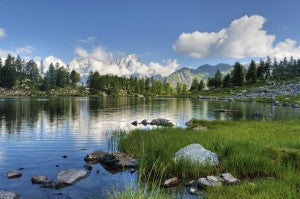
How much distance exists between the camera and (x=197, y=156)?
71.0 ft

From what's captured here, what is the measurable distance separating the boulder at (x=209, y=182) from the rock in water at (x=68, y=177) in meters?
8.34

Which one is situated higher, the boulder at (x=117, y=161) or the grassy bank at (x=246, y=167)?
the grassy bank at (x=246, y=167)

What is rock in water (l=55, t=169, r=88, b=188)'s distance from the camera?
65.4ft

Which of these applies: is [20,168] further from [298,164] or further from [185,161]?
[298,164]

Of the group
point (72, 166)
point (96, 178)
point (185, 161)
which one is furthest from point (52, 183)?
point (185, 161)

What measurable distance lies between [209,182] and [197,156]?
136 inches

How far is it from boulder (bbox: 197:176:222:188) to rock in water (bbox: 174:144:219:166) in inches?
80.8

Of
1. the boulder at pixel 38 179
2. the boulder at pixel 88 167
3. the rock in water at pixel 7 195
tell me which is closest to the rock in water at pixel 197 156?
the boulder at pixel 88 167

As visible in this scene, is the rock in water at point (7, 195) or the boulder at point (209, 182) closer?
the rock in water at point (7, 195)

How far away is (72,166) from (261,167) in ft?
47.3

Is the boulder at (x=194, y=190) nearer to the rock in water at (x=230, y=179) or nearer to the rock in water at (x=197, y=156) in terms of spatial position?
the rock in water at (x=230, y=179)

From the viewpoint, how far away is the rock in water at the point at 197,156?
21.0m

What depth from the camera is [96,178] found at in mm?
21734

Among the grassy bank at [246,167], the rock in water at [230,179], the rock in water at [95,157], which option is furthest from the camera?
the rock in water at [95,157]
